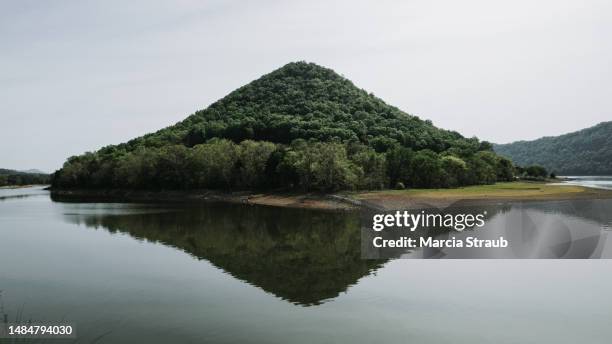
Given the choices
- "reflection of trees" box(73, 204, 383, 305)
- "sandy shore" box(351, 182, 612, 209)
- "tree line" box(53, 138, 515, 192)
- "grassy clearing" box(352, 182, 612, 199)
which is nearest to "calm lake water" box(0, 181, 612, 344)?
"reflection of trees" box(73, 204, 383, 305)

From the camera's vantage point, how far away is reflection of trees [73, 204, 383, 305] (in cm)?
2805

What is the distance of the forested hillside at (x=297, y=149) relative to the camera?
9550 cm

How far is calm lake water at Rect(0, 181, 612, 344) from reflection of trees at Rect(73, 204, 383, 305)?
0.58ft

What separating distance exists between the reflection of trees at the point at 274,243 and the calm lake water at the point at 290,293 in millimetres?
177

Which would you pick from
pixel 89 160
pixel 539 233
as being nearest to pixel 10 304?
pixel 539 233

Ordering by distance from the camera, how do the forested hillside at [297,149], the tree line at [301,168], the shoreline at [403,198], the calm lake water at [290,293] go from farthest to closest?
the forested hillside at [297,149] < the tree line at [301,168] < the shoreline at [403,198] < the calm lake water at [290,293]

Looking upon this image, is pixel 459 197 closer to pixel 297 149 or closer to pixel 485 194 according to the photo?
pixel 485 194

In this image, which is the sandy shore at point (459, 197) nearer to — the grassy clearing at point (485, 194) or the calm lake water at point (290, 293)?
the grassy clearing at point (485, 194)

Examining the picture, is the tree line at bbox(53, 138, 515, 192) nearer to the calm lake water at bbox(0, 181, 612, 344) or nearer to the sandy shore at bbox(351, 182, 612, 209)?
the sandy shore at bbox(351, 182, 612, 209)

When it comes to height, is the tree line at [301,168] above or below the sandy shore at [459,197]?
above

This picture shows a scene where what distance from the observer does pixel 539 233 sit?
1740 inches

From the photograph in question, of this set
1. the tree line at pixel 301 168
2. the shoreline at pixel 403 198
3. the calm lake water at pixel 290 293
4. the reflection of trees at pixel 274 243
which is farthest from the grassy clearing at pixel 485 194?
the calm lake water at pixel 290 293

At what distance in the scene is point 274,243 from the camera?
42.8 m

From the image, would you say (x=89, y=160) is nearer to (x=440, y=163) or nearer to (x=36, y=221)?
(x=36, y=221)
